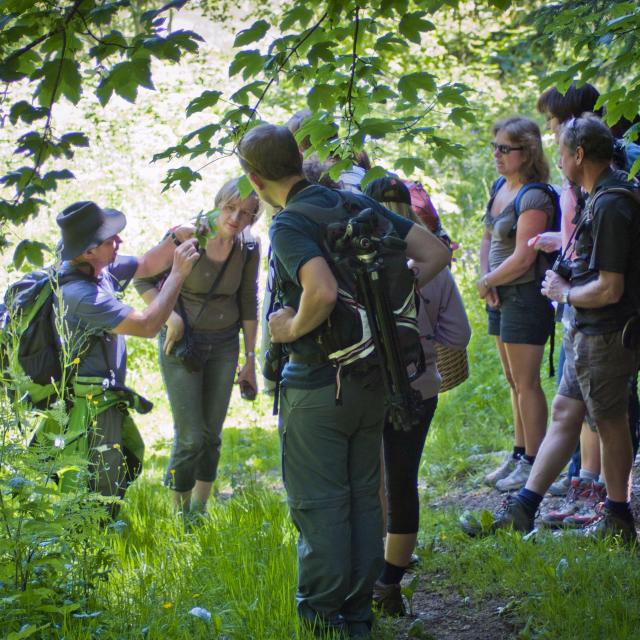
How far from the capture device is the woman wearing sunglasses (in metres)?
5.23

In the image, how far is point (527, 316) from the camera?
208 inches

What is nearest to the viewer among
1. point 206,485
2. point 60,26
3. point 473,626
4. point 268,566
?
point 60,26

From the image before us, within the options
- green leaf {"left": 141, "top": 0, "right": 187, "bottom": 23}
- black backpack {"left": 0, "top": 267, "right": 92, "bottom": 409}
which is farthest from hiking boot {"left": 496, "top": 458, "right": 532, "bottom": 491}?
green leaf {"left": 141, "top": 0, "right": 187, "bottom": 23}

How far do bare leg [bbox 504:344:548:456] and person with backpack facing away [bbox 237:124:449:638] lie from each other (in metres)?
2.22

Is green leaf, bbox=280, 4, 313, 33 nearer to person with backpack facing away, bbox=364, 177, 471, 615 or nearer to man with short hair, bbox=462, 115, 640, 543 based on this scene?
person with backpack facing away, bbox=364, 177, 471, 615

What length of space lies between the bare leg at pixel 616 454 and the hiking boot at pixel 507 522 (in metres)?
0.45

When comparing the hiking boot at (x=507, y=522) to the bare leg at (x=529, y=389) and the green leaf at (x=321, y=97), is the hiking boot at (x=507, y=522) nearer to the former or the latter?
the bare leg at (x=529, y=389)

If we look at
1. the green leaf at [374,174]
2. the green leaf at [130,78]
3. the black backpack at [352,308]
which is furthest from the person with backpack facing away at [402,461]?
the green leaf at [130,78]

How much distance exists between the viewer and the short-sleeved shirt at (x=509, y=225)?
5.22 meters

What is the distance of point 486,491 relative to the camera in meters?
5.70

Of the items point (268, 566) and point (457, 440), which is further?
point (457, 440)

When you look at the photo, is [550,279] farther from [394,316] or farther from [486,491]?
[486,491]

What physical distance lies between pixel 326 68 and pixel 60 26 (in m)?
1.41

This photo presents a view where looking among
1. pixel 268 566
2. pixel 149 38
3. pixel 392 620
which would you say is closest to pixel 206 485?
pixel 268 566
